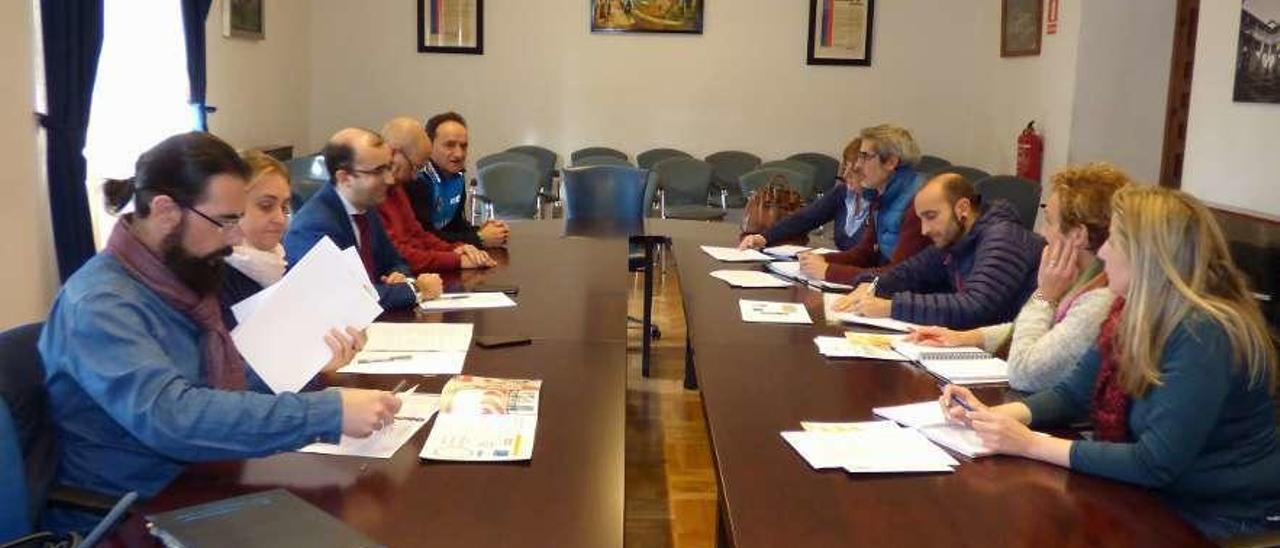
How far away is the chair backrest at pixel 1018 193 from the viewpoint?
6090 mm

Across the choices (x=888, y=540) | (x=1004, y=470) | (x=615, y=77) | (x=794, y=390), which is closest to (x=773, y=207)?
(x=794, y=390)

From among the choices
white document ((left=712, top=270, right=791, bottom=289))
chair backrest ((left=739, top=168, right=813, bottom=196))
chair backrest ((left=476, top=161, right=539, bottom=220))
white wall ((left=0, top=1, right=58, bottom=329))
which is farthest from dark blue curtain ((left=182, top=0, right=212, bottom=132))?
white document ((left=712, top=270, right=791, bottom=289))

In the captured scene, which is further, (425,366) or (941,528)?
(425,366)

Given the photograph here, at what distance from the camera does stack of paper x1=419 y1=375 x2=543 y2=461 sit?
6.12 ft

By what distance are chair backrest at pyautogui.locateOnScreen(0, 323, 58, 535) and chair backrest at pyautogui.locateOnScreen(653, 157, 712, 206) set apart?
625 cm

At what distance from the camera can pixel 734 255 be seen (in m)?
4.37

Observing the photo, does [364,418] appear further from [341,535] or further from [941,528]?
[941,528]

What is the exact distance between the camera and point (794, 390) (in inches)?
92.9

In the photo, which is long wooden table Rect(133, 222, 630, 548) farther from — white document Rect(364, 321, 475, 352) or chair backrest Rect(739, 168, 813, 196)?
chair backrest Rect(739, 168, 813, 196)

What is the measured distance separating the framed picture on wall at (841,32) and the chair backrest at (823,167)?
30.4 inches

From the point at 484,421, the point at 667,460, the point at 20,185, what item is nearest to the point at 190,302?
the point at 484,421

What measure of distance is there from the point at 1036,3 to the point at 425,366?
635 centimetres

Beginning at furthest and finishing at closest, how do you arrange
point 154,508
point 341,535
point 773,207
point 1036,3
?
point 1036,3 < point 773,207 < point 154,508 < point 341,535

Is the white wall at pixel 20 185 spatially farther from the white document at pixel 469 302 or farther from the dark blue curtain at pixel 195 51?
the white document at pixel 469 302
